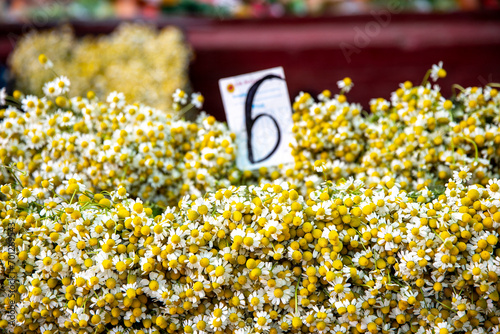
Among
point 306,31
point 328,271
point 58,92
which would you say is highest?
point 306,31

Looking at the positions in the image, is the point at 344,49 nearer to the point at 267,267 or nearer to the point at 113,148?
the point at 113,148

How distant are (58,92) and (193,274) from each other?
650mm

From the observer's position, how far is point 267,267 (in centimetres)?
88

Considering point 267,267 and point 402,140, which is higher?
point 402,140

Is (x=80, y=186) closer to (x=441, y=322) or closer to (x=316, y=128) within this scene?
(x=316, y=128)

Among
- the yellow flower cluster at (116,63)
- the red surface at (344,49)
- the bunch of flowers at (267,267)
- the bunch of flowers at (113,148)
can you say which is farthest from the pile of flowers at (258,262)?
the red surface at (344,49)

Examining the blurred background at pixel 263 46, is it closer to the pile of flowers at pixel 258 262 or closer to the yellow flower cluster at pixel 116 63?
the yellow flower cluster at pixel 116 63

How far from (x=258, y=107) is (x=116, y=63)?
1266 millimetres

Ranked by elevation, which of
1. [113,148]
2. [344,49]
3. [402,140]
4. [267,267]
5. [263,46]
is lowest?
[267,267]

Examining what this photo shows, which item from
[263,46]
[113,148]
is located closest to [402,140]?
[113,148]

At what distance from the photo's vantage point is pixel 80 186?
967 mm

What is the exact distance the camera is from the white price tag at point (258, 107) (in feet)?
4.17

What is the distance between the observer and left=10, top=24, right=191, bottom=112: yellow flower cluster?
208cm

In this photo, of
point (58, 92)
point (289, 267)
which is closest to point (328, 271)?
point (289, 267)
